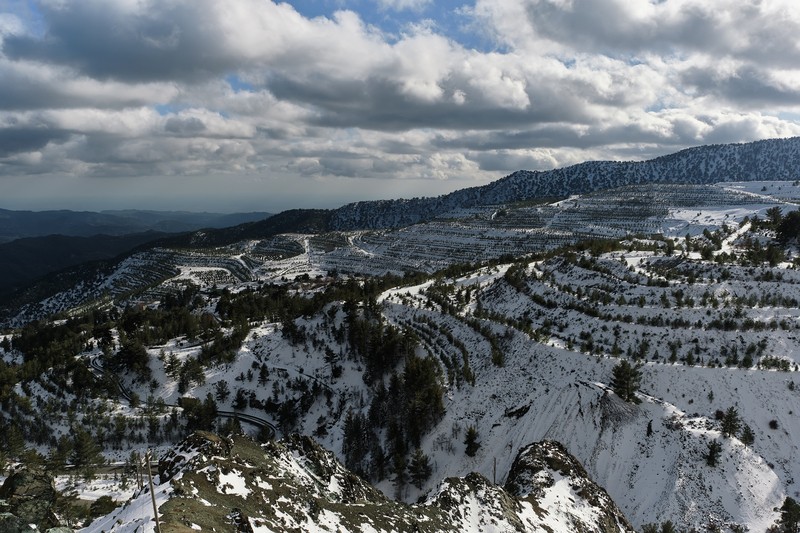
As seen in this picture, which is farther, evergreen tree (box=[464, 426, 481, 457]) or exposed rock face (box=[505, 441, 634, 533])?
evergreen tree (box=[464, 426, 481, 457])

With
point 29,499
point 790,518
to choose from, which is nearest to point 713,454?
point 790,518

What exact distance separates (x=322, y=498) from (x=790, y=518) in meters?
27.5

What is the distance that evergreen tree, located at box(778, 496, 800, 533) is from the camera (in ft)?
83.8

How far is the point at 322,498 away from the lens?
20.9m

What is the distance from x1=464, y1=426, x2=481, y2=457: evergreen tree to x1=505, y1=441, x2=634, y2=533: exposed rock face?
588cm

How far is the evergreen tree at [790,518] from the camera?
25531 millimetres

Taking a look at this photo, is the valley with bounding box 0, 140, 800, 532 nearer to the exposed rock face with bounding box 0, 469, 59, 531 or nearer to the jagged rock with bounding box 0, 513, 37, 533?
the jagged rock with bounding box 0, 513, 37, 533

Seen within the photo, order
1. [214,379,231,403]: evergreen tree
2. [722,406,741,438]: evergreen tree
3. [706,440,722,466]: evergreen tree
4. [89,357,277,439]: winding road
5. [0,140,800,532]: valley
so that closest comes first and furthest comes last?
[706,440,722,466]: evergreen tree
[0,140,800,532]: valley
[722,406,741,438]: evergreen tree
[89,357,277,439]: winding road
[214,379,231,403]: evergreen tree

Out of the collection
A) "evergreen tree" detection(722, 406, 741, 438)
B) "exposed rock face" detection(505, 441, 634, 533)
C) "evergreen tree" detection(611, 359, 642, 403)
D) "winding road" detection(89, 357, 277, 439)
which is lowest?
"winding road" detection(89, 357, 277, 439)

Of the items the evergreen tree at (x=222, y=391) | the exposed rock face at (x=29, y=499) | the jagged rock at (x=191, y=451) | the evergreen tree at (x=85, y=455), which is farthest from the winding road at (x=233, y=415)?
the jagged rock at (x=191, y=451)

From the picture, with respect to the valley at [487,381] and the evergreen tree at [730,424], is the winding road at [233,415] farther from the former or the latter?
the evergreen tree at [730,424]

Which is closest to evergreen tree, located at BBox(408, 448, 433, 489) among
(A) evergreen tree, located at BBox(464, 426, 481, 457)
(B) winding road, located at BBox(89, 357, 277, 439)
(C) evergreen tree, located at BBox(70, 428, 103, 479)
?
(A) evergreen tree, located at BBox(464, 426, 481, 457)

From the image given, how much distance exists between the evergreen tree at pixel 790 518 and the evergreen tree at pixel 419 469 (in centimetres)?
2290

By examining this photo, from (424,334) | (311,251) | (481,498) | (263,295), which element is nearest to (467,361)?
(424,334)
